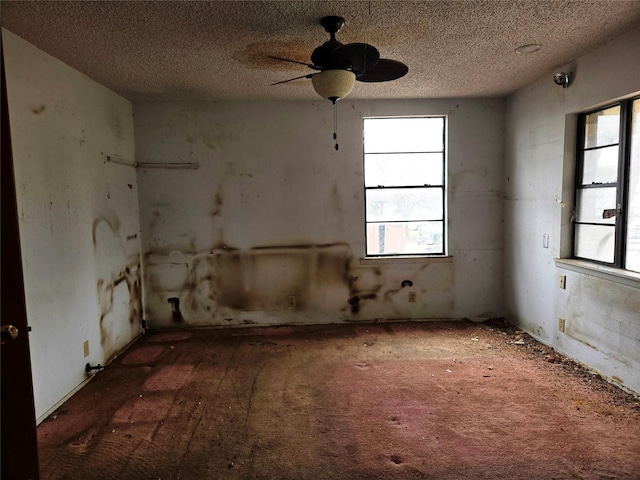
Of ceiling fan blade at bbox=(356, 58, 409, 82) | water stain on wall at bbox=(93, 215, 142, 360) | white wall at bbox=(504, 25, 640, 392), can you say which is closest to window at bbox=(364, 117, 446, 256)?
white wall at bbox=(504, 25, 640, 392)

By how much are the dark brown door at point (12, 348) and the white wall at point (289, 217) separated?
2.84 m

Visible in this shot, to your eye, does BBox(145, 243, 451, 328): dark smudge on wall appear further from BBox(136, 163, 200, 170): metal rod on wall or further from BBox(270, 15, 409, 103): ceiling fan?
BBox(270, 15, 409, 103): ceiling fan

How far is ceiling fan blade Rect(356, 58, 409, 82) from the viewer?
2.28m

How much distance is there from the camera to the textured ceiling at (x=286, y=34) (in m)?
2.12

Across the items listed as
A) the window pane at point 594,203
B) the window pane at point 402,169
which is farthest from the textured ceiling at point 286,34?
the window pane at point 594,203

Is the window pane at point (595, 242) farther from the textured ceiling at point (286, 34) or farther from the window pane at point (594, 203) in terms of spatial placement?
the textured ceiling at point (286, 34)

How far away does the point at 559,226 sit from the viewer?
3338 millimetres

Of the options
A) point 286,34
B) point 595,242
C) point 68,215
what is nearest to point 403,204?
point 595,242

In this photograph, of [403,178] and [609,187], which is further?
[403,178]

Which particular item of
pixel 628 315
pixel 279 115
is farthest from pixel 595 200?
pixel 279 115

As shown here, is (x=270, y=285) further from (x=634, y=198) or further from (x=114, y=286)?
(x=634, y=198)

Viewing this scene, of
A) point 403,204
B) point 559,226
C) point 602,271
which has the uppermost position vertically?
point 403,204

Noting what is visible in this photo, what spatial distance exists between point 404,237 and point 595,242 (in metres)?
1.77

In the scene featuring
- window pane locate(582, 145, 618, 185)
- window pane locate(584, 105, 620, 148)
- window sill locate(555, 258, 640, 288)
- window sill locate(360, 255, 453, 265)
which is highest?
window pane locate(584, 105, 620, 148)
